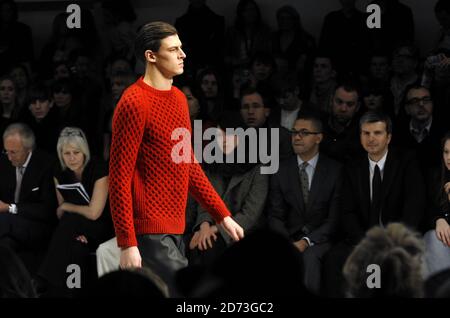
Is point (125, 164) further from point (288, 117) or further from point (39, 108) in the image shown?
point (39, 108)

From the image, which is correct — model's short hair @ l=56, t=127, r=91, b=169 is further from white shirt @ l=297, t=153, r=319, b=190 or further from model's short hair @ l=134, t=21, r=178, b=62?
model's short hair @ l=134, t=21, r=178, b=62

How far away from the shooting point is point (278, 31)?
6559mm

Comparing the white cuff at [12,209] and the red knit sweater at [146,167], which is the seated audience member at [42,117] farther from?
the red knit sweater at [146,167]

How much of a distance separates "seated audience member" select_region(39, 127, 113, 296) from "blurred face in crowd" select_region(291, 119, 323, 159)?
39.4 inches

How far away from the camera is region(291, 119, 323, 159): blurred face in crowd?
507cm

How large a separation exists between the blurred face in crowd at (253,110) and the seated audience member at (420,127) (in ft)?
2.40

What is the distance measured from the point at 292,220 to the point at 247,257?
2936 mm

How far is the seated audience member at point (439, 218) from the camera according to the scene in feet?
15.4

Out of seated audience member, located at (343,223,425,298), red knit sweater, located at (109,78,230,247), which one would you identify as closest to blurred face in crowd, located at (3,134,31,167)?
red knit sweater, located at (109,78,230,247)

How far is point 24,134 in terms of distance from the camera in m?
5.48

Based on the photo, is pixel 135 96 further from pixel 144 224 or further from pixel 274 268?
pixel 274 268

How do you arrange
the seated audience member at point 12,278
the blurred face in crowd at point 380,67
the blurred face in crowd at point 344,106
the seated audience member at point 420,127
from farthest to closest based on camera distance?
1. the blurred face in crowd at point 380,67
2. the blurred face in crowd at point 344,106
3. the seated audience member at point 420,127
4. the seated audience member at point 12,278

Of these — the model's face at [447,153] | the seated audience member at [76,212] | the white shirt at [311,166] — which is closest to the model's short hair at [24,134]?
the seated audience member at [76,212]

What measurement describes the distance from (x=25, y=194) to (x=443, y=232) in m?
2.23
